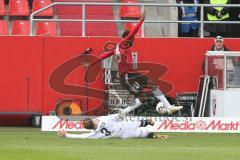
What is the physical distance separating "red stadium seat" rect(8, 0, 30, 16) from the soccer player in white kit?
7.67 m

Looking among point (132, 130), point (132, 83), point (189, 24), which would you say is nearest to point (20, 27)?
point (189, 24)

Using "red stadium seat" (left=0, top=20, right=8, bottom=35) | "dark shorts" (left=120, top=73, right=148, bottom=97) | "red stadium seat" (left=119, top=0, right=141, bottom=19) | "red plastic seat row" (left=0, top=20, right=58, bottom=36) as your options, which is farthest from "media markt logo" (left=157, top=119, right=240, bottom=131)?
"red stadium seat" (left=0, top=20, right=8, bottom=35)

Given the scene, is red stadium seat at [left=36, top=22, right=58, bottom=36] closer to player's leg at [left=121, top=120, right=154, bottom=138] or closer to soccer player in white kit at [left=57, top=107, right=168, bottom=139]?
soccer player in white kit at [left=57, top=107, right=168, bottom=139]

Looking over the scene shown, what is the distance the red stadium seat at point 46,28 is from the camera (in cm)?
2297

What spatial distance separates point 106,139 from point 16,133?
2694 millimetres

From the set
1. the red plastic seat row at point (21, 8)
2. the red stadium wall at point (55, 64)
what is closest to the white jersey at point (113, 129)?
the red stadium wall at point (55, 64)

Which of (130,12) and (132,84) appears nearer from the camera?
(132,84)

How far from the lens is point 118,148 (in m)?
14.5

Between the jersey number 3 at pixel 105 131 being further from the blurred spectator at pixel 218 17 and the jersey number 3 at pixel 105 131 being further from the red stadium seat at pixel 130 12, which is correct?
the red stadium seat at pixel 130 12

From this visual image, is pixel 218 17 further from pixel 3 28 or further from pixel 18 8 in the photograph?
pixel 3 28

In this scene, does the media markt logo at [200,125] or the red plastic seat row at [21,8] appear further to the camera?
the red plastic seat row at [21,8]

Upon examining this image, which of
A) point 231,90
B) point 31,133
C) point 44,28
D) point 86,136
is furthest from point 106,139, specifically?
point 44,28

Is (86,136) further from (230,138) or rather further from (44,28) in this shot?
(44,28)

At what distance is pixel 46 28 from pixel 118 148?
921cm
